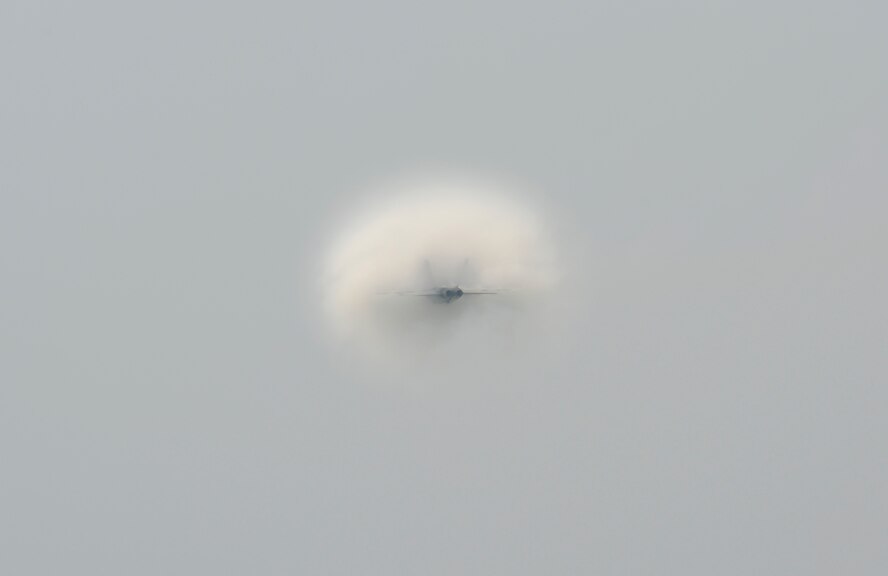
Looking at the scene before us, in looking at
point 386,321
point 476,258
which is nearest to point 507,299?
point 476,258

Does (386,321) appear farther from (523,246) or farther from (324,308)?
(523,246)

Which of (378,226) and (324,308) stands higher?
(378,226)

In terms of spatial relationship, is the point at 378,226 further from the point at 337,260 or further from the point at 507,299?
the point at 507,299

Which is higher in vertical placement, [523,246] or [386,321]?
[523,246]

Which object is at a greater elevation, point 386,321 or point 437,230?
point 437,230

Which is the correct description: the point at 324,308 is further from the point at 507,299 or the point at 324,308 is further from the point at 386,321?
the point at 507,299

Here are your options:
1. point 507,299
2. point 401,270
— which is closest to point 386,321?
point 401,270

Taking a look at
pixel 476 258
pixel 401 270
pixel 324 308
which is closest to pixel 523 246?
pixel 476 258

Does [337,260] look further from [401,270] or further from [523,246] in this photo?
→ [523,246]
